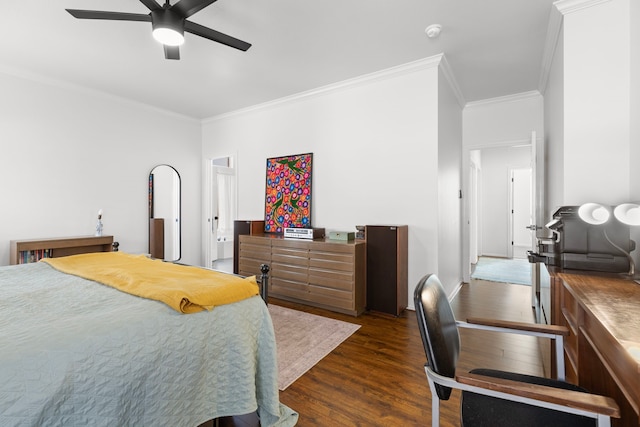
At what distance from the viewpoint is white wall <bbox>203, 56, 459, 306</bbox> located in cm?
327

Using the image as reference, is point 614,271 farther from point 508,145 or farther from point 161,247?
point 161,247

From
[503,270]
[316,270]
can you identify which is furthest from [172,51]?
[503,270]

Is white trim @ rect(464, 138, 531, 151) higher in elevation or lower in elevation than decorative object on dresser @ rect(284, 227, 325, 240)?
higher

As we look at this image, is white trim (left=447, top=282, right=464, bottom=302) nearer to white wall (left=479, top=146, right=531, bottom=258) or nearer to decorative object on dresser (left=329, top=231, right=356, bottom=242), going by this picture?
decorative object on dresser (left=329, top=231, right=356, bottom=242)

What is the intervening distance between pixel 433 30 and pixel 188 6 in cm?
203

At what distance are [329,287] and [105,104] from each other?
4001mm

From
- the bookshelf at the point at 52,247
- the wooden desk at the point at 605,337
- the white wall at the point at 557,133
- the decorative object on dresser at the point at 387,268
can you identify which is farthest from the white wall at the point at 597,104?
the bookshelf at the point at 52,247

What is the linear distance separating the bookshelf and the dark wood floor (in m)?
2.90

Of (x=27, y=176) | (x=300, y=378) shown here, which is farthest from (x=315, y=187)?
(x=27, y=176)

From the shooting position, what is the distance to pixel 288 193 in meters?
4.31

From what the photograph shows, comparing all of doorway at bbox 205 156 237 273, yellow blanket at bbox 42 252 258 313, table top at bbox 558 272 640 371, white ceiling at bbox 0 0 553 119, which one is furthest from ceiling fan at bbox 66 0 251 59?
doorway at bbox 205 156 237 273

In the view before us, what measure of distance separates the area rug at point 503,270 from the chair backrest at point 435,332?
438cm

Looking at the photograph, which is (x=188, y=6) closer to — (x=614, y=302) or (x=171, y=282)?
(x=171, y=282)

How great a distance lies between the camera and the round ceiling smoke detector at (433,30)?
103 inches
